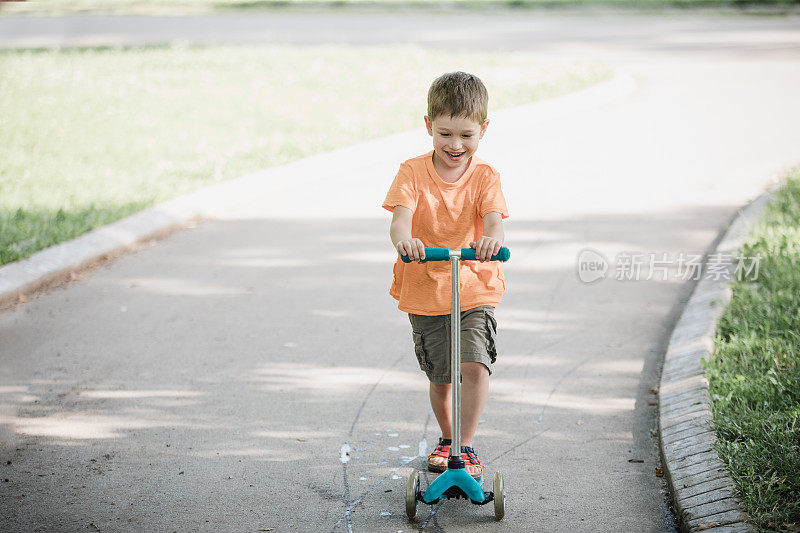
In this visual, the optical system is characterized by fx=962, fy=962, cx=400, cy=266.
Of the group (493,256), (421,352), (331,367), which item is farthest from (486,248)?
(331,367)

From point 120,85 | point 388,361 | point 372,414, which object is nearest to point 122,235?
point 388,361

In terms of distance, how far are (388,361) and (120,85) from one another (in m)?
8.87

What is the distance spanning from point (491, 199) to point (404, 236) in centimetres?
36

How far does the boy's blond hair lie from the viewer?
3.38 meters

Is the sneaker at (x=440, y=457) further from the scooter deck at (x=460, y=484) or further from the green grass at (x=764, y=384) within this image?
the green grass at (x=764, y=384)

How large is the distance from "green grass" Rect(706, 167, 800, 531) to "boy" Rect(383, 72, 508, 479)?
101cm

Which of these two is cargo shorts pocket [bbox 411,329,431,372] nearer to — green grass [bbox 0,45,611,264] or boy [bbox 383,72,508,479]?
boy [bbox 383,72,508,479]

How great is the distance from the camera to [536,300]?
600 centimetres

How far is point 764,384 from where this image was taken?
167 inches

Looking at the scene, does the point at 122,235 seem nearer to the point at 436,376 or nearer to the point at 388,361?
the point at 388,361

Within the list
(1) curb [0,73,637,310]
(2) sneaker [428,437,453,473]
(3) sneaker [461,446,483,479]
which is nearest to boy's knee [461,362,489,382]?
(3) sneaker [461,446,483,479]

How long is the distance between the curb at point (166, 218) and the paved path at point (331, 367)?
4.3 inches

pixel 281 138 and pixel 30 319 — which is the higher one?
pixel 281 138

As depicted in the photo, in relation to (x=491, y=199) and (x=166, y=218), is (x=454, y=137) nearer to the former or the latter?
(x=491, y=199)
